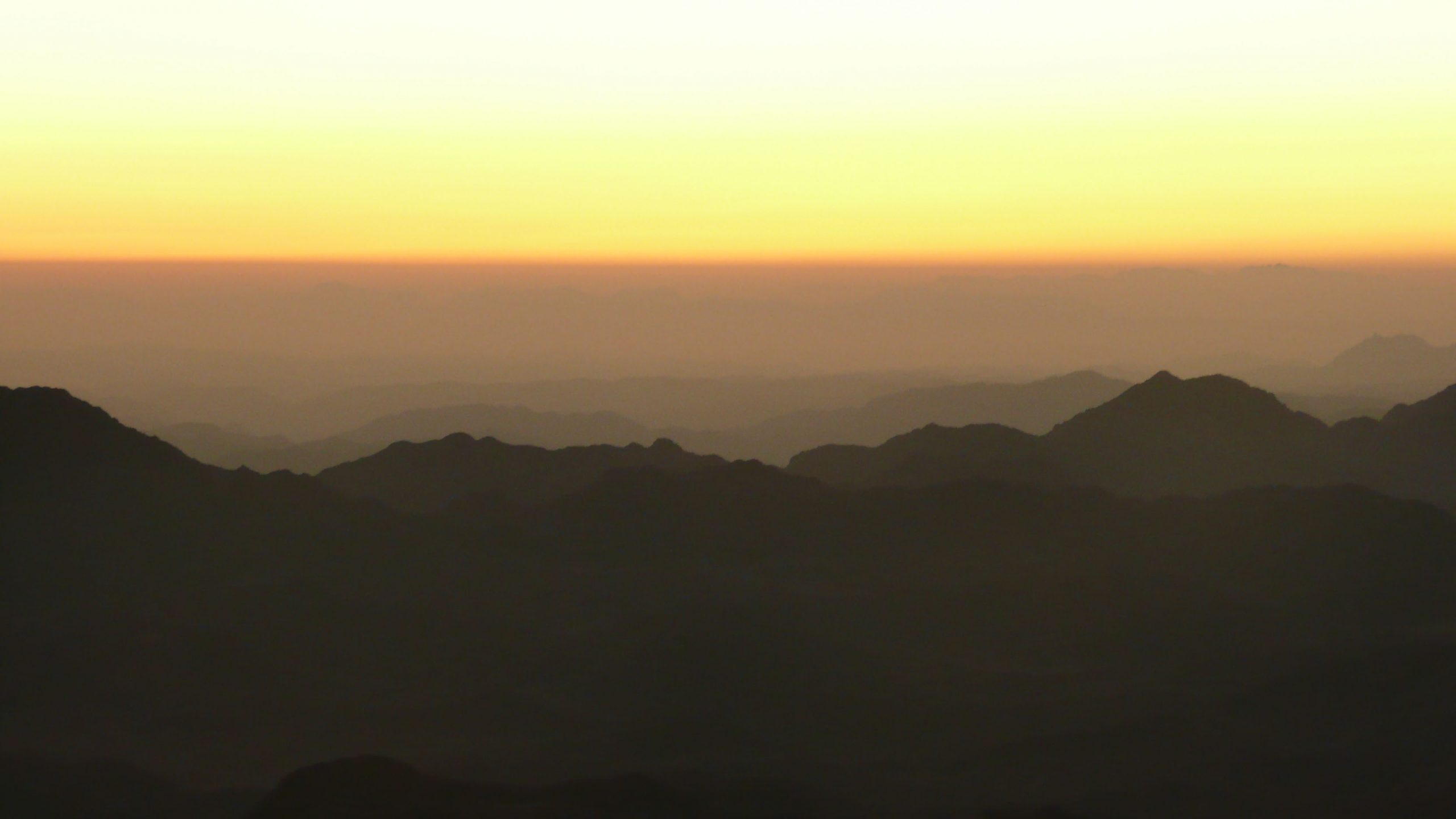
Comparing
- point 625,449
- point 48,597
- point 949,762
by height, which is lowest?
point 949,762

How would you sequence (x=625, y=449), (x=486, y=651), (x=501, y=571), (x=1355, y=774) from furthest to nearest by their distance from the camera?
(x=625, y=449), (x=501, y=571), (x=486, y=651), (x=1355, y=774)

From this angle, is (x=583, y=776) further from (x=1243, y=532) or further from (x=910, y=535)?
(x=1243, y=532)

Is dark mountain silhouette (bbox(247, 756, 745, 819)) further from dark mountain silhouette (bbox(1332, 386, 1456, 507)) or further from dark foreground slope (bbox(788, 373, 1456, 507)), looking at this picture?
dark mountain silhouette (bbox(1332, 386, 1456, 507))

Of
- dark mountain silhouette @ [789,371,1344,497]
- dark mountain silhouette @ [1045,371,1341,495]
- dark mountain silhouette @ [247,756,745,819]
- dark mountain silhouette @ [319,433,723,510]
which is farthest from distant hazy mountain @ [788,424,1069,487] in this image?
dark mountain silhouette @ [247,756,745,819]

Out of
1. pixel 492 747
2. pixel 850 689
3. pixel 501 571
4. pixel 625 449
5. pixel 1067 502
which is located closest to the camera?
pixel 492 747

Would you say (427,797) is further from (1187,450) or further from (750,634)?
(1187,450)

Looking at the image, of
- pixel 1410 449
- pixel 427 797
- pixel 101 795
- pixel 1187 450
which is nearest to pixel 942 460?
pixel 1187 450

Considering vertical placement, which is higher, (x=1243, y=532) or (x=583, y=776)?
(x=1243, y=532)

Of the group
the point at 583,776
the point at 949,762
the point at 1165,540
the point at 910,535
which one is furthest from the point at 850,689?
the point at 1165,540
